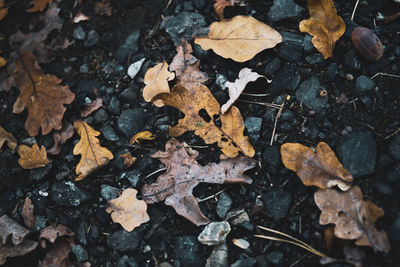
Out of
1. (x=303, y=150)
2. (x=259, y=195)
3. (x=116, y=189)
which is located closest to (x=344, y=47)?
(x=303, y=150)

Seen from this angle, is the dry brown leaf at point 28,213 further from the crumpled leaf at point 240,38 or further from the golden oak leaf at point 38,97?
the crumpled leaf at point 240,38

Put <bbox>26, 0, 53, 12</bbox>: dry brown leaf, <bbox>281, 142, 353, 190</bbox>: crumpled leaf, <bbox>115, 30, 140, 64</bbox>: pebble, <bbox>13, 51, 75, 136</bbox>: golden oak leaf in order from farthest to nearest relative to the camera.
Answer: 1. <bbox>26, 0, 53, 12</bbox>: dry brown leaf
2. <bbox>115, 30, 140, 64</bbox>: pebble
3. <bbox>13, 51, 75, 136</bbox>: golden oak leaf
4. <bbox>281, 142, 353, 190</bbox>: crumpled leaf

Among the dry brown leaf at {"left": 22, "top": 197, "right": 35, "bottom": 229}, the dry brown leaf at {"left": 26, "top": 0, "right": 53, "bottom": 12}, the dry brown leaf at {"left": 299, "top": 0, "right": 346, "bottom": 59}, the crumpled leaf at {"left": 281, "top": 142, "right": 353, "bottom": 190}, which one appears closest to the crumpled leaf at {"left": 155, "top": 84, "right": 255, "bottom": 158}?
the crumpled leaf at {"left": 281, "top": 142, "right": 353, "bottom": 190}

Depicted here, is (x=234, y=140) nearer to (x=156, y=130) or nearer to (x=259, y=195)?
(x=259, y=195)

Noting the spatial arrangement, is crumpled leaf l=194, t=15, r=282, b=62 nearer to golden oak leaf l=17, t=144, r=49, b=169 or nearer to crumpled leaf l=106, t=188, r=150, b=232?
crumpled leaf l=106, t=188, r=150, b=232

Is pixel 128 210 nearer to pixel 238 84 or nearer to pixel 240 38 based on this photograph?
pixel 238 84

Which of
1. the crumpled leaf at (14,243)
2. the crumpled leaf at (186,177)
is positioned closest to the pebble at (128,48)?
the crumpled leaf at (186,177)
